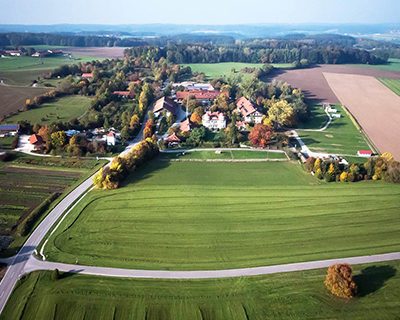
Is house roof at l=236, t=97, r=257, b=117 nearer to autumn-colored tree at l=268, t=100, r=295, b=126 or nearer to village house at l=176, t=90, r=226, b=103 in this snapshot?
autumn-colored tree at l=268, t=100, r=295, b=126

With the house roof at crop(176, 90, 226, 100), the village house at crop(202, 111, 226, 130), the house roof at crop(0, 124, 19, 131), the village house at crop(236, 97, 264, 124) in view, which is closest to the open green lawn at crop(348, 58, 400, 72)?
the house roof at crop(176, 90, 226, 100)

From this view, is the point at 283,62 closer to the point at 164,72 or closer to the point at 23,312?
the point at 164,72

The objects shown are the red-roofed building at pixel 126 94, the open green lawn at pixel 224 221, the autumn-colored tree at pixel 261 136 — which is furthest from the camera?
the red-roofed building at pixel 126 94

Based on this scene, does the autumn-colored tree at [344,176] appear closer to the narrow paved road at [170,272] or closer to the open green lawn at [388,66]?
the narrow paved road at [170,272]

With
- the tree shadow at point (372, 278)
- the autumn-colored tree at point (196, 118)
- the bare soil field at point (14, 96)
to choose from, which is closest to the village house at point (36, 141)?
the bare soil field at point (14, 96)

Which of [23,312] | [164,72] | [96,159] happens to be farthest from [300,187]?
[164,72]

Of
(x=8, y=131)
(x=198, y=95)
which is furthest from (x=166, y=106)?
(x=8, y=131)

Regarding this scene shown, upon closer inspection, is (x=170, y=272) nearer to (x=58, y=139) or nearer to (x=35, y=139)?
(x=58, y=139)

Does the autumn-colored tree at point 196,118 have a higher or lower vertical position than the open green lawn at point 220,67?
lower
